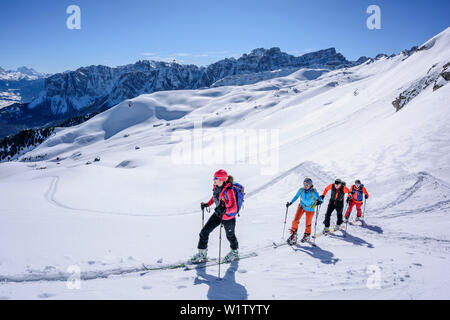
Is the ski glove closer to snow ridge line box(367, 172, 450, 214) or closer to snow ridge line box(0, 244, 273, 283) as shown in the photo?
snow ridge line box(0, 244, 273, 283)

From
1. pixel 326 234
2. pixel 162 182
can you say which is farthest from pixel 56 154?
pixel 326 234

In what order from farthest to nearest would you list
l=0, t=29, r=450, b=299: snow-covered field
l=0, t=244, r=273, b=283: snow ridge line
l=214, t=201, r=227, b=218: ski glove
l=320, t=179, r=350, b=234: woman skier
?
l=320, t=179, r=350, b=234: woman skier < l=214, t=201, r=227, b=218: ski glove < l=0, t=244, r=273, b=283: snow ridge line < l=0, t=29, r=450, b=299: snow-covered field

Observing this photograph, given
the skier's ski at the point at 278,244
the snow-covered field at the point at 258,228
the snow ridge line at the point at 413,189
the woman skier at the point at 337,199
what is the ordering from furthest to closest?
1. the snow ridge line at the point at 413,189
2. the woman skier at the point at 337,199
3. the skier's ski at the point at 278,244
4. the snow-covered field at the point at 258,228

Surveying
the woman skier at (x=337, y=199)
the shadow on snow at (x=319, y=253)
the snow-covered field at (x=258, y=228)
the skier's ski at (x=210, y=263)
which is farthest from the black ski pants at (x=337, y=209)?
the skier's ski at (x=210, y=263)

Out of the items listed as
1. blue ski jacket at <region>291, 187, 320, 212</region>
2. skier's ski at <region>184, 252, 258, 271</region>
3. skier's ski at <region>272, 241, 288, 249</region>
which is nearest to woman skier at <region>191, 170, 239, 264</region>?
skier's ski at <region>184, 252, 258, 271</region>

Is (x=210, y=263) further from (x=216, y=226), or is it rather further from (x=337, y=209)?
(x=337, y=209)

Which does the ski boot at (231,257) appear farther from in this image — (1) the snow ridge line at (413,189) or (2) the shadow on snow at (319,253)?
(1) the snow ridge line at (413,189)

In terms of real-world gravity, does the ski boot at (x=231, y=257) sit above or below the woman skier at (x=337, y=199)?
below

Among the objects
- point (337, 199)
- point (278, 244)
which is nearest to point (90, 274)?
point (278, 244)

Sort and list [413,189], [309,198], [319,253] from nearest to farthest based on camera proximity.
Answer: [319,253], [309,198], [413,189]

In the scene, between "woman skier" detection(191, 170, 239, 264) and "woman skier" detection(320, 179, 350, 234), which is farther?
"woman skier" detection(320, 179, 350, 234)
